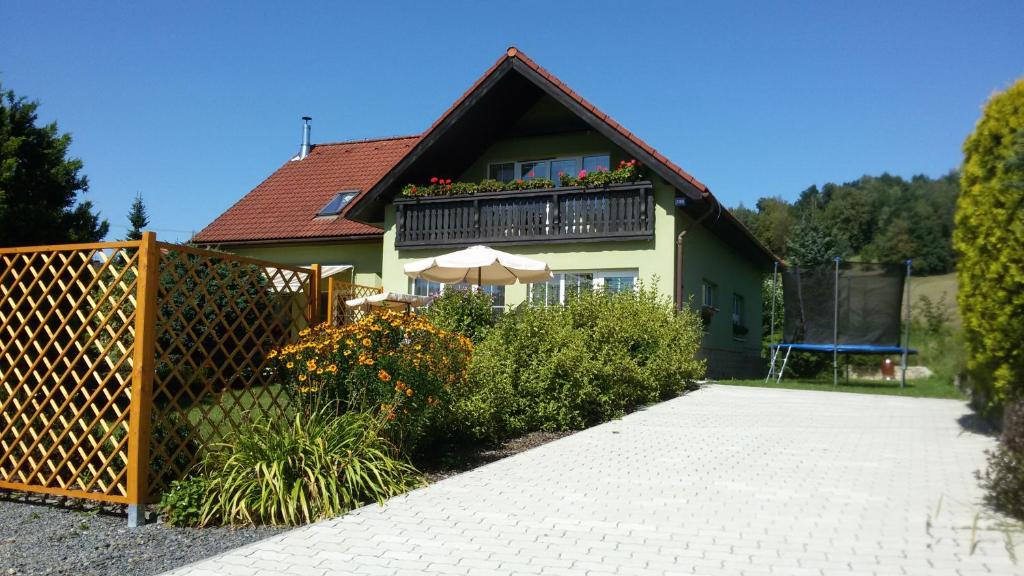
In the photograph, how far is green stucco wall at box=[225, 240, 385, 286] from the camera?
21594 mm

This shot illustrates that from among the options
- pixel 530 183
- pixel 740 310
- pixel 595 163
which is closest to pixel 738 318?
pixel 740 310

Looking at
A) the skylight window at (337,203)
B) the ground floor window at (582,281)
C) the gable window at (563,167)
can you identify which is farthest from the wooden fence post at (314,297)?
the skylight window at (337,203)

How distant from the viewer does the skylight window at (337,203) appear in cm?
2288

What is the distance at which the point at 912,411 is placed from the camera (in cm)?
1138

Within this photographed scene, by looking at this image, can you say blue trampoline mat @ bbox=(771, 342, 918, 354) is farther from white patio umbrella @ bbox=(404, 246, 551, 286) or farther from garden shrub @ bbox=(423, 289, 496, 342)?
garden shrub @ bbox=(423, 289, 496, 342)

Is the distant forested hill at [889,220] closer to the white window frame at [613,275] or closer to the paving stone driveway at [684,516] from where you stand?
the paving stone driveway at [684,516]

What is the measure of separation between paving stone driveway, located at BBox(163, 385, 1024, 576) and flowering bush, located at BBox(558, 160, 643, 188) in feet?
28.9

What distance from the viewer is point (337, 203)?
23312 mm

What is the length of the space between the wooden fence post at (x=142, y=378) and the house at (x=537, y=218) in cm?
907

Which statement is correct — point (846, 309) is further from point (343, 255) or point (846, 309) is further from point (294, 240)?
point (294, 240)

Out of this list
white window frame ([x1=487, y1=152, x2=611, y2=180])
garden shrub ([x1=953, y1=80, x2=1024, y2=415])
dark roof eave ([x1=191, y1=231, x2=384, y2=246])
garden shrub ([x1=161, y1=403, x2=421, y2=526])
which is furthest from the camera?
dark roof eave ([x1=191, y1=231, x2=384, y2=246])

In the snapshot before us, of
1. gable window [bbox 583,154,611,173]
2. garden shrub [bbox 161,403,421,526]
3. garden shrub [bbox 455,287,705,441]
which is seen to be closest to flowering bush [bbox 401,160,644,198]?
gable window [bbox 583,154,611,173]

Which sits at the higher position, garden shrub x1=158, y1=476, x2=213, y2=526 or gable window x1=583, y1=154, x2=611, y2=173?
gable window x1=583, y1=154, x2=611, y2=173

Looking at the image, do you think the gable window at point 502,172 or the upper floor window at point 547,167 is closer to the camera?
the upper floor window at point 547,167
